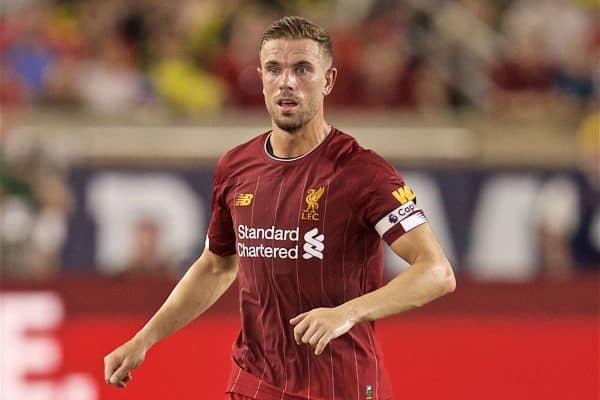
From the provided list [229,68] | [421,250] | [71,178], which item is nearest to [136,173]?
[71,178]

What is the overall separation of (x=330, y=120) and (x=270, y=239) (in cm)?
698

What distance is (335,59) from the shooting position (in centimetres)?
1191

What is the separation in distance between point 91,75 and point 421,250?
25.6 ft

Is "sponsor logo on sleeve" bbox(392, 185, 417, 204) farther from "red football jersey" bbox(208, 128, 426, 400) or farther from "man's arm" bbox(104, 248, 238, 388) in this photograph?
"man's arm" bbox(104, 248, 238, 388)

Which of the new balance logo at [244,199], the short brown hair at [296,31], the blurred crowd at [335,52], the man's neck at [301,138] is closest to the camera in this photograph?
the short brown hair at [296,31]

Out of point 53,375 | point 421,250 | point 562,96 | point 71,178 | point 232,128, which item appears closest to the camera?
point 421,250

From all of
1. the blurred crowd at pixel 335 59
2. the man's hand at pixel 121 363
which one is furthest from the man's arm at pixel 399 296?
the blurred crowd at pixel 335 59

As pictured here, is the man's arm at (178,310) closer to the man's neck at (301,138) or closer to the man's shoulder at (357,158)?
the man's neck at (301,138)

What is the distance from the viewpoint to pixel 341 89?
40.0ft

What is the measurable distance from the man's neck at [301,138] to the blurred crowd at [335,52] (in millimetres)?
6948

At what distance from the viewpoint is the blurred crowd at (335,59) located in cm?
1163

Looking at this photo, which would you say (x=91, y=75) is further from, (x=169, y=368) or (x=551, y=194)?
(x=169, y=368)

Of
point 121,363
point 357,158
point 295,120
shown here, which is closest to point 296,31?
point 295,120

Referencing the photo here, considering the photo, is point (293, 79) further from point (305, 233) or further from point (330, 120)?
point (330, 120)
